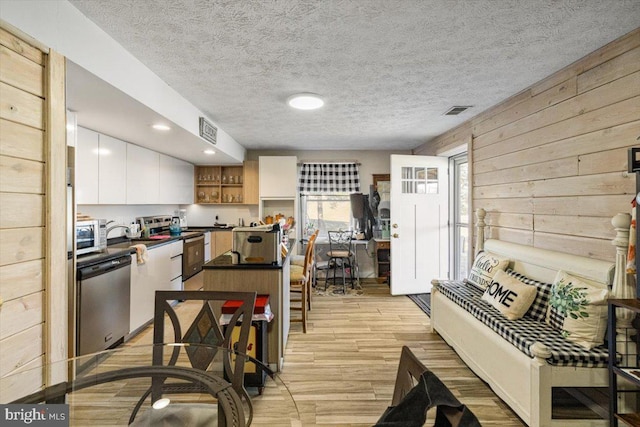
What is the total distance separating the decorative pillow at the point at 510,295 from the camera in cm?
223

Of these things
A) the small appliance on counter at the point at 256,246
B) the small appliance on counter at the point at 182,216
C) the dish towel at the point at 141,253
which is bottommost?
the dish towel at the point at 141,253

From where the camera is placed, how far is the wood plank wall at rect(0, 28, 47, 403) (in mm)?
1301

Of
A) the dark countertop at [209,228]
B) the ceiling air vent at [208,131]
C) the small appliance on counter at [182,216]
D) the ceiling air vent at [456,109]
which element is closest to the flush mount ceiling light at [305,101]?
the ceiling air vent at [208,131]

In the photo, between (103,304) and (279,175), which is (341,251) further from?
(103,304)

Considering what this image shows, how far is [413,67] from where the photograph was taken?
228 centimetres

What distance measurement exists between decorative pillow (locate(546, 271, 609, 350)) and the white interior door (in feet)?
8.31

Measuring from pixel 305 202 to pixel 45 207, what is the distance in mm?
4323

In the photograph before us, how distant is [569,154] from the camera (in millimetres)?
2283

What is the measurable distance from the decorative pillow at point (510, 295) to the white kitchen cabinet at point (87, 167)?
148 inches

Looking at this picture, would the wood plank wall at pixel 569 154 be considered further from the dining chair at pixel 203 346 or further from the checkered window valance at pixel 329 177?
the checkered window valance at pixel 329 177

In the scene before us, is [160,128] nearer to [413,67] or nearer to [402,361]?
[413,67]

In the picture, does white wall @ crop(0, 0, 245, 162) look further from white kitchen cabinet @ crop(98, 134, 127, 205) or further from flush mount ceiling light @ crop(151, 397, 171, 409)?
flush mount ceiling light @ crop(151, 397, 171, 409)

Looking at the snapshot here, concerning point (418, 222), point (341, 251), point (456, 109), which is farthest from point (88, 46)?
point (341, 251)

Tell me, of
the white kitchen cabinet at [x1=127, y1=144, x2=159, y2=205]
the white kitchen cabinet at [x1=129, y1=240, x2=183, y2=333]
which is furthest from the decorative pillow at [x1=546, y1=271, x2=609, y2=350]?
the white kitchen cabinet at [x1=127, y1=144, x2=159, y2=205]
